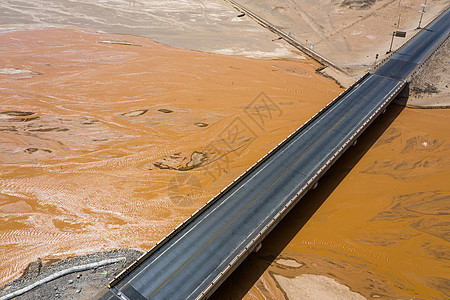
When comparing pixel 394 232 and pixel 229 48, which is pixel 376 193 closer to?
pixel 394 232

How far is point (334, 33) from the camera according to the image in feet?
191

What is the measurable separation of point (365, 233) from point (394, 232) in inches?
81.9

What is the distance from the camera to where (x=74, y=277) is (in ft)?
66.0

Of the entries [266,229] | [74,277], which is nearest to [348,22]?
[266,229]

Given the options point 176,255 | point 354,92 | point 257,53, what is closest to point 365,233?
point 176,255

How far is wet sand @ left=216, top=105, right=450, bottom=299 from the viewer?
20350 mm

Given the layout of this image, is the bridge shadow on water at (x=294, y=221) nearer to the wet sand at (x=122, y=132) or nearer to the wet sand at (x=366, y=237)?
the wet sand at (x=366, y=237)

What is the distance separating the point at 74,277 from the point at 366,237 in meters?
19.7

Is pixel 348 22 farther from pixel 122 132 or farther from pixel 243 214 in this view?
pixel 243 214

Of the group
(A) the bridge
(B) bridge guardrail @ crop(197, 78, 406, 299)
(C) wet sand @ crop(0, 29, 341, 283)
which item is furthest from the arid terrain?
(B) bridge guardrail @ crop(197, 78, 406, 299)

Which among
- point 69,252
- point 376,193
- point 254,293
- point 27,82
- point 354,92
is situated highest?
point 354,92

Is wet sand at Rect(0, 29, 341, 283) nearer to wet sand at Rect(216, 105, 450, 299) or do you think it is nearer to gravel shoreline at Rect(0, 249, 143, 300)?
gravel shoreline at Rect(0, 249, 143, 300)

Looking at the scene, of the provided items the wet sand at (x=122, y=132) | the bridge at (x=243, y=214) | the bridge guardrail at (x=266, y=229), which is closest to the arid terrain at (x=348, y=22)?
the wet sand at (x=122, y=132)

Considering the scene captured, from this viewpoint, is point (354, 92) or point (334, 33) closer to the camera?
point (354, 92)
